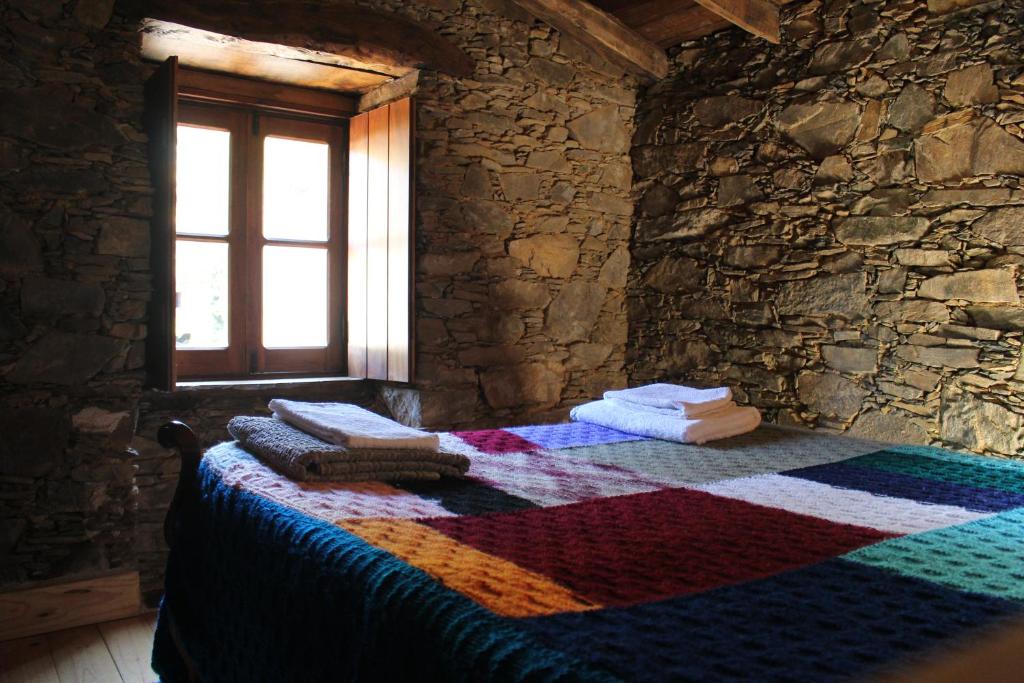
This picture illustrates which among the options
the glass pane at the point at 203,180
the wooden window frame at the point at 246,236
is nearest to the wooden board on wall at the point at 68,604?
the wooden window frame at the point at 246,236

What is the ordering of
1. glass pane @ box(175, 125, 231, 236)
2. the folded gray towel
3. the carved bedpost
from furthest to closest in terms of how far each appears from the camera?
glass pane @ box(175, 125, 231, 236)
the carved bedpost
the folded gray towel

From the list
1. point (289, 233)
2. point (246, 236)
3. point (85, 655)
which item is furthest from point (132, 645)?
point (289, 233)

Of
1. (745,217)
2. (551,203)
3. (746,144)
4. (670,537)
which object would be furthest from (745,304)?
(670,537)

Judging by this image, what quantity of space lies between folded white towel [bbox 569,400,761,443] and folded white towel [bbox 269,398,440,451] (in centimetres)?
73

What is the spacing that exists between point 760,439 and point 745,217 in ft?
5.80

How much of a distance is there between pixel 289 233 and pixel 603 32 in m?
1.76

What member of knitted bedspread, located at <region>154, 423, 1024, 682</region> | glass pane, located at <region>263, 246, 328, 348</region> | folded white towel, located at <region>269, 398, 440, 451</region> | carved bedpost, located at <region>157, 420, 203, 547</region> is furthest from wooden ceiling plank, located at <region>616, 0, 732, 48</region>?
carved bedpost, located at <region>157, 420, 203, 547</region>

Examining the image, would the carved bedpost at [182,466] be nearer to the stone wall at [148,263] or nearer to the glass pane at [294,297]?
the stone wall at [148,263]

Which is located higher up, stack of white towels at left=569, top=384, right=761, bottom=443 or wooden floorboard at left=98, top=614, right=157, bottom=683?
stack of white towels at left=569, top=384, right=761, bottom=443

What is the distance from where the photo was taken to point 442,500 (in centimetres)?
148

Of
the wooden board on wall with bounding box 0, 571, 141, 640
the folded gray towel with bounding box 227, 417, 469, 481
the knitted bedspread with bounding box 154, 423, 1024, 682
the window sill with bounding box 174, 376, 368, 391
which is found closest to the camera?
the knitted bedspread with bounding box 154, 423, 1024, 682

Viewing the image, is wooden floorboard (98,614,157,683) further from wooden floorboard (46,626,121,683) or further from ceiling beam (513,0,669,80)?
ceiling beam (513,0,669,80)

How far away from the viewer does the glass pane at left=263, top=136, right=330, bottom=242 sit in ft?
11.8

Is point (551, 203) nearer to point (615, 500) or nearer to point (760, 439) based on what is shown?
point (760, 439)
